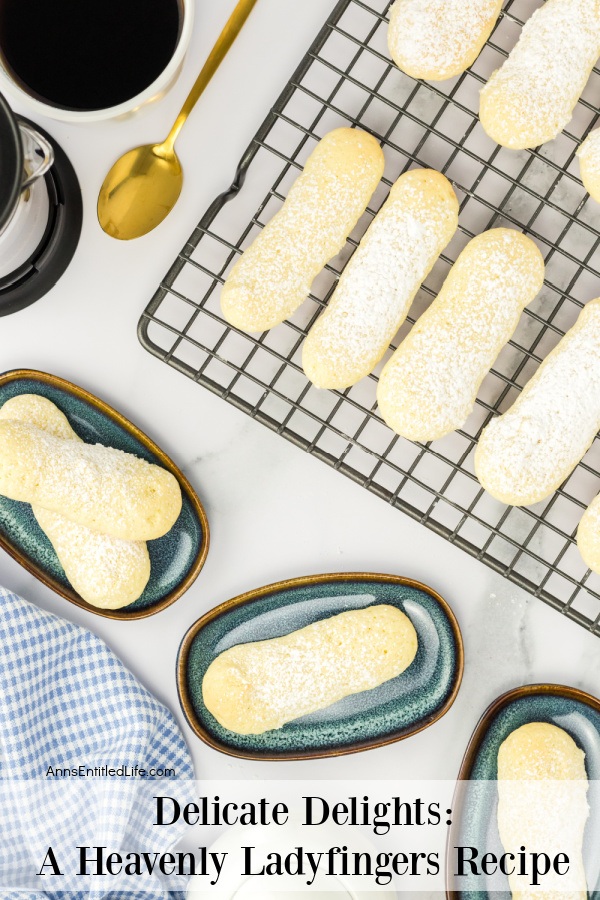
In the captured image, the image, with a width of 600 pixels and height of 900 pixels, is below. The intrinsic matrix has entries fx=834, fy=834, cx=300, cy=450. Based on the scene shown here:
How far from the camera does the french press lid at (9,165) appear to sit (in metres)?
0.94

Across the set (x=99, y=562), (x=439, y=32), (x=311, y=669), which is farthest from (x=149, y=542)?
(x=439, y=32)

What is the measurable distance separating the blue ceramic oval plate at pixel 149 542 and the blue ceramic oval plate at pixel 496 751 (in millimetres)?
483

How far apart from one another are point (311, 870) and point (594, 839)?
0.43 m

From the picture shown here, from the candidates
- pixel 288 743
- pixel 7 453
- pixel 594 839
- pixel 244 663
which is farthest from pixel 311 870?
pixel 7 453

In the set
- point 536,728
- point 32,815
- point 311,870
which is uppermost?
point 536,728

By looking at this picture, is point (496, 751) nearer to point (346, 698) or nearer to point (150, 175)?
point (346, 698)

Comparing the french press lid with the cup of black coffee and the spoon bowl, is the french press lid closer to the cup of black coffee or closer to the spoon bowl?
the cup of black coffee

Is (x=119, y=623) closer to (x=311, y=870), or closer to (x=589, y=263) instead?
(x=311, y=870)

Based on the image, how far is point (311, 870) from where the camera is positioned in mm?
1139

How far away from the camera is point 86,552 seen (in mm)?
1184

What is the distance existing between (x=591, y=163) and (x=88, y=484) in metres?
0.79

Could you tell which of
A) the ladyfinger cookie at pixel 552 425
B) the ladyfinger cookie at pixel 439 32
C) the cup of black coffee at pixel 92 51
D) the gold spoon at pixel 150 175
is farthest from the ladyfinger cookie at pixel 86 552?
the ladyfinger cookie at pixel 439 32

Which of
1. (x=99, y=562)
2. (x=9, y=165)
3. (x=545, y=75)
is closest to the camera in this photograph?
(x=9, y=165)

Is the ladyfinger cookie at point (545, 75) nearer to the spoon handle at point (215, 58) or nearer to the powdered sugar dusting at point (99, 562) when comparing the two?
the spoon handle at point (215, 58)
